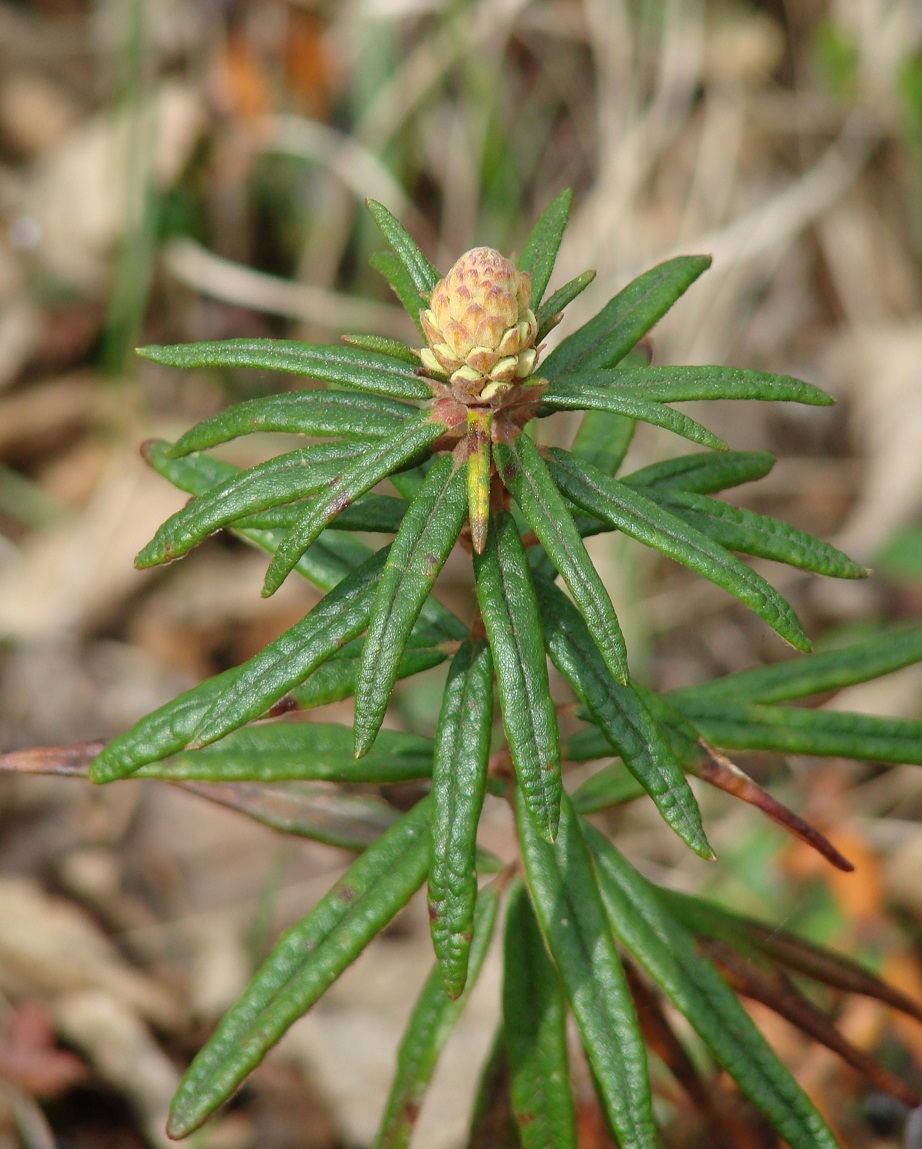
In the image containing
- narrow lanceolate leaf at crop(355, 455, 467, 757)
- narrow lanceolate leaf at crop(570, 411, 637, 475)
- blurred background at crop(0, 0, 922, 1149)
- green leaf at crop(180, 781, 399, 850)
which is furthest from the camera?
blurred background at crop(0, 0, 922, 1149)

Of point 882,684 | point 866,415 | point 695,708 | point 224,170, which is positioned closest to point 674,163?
point 866,415

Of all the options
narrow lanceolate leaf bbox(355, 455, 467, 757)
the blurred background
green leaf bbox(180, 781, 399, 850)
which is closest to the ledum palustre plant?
narrow lanceolate leaf bbox(355, 455, 467, 757)

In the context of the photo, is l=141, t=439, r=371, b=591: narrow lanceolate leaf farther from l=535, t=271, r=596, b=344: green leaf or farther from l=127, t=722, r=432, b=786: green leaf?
l=535, t=271, r=596, b=344: green leaf

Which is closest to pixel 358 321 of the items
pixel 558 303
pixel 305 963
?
pixel 558 303

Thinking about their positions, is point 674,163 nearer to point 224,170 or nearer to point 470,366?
point 224,170

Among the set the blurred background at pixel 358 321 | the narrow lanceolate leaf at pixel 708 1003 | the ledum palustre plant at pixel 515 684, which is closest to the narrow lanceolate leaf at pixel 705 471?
the ledum palustre plant at pixel 515 684

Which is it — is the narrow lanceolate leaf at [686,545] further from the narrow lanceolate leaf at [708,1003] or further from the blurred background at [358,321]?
the blurred background at [358,321]
